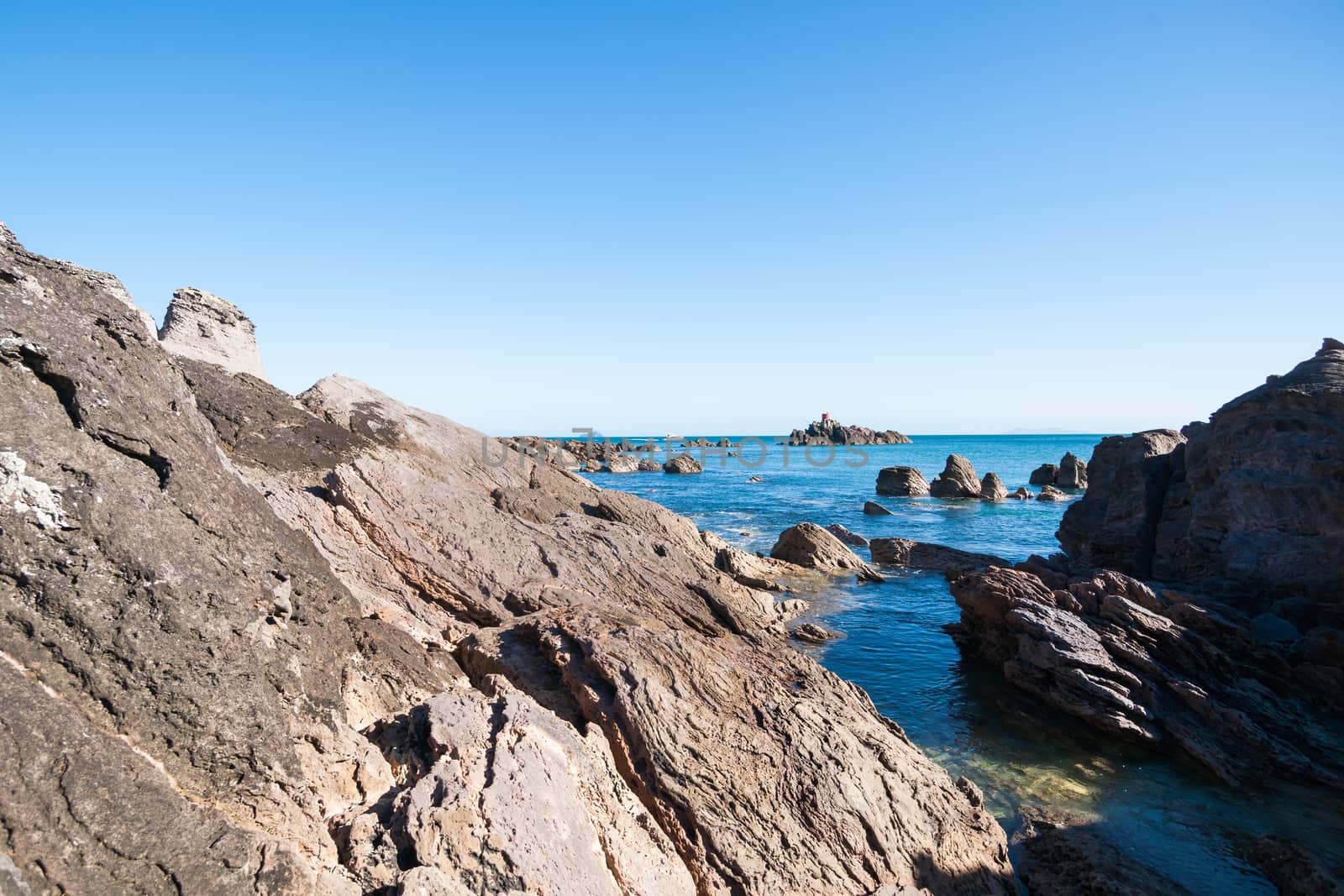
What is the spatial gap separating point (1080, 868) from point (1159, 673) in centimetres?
678

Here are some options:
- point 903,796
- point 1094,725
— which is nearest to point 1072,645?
point 1094,725

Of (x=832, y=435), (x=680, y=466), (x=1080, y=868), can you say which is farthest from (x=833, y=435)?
(x=1080, y=868)

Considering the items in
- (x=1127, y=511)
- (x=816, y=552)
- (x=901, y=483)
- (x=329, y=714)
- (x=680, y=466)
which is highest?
(x=1127, y=511)

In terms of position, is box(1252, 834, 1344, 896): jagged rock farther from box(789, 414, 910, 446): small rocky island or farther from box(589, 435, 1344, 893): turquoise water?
box(789, 414, 910, 446): small rocky island

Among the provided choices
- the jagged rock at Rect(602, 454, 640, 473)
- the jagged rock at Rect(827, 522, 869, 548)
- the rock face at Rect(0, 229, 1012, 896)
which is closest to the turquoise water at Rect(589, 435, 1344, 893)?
the rock face at Rect(0, 229, 1012, 896)

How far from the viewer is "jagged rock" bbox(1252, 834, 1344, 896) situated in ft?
26.4

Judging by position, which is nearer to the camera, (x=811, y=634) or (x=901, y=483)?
(x=811, y=634)

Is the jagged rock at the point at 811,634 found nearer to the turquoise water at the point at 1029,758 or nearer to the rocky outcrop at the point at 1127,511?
the turquoise water at the point at 1029,758

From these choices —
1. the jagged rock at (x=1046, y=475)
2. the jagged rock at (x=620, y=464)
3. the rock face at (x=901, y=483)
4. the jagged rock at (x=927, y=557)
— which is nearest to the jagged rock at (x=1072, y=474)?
the jagged rock at (x=1046, y=475)

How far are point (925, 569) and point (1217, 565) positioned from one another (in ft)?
32.5

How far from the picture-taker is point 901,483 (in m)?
55.6

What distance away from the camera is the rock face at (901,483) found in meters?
55.5

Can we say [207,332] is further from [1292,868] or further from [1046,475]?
[1046,475]

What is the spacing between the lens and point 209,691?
5145 millimetres
